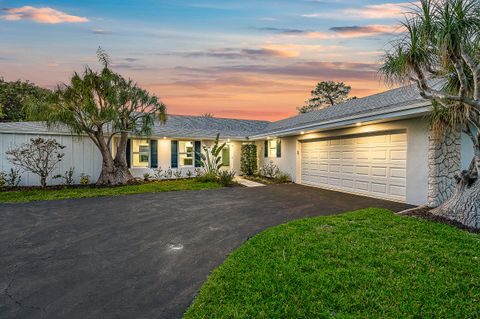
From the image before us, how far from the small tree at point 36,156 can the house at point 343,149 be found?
63 centimetres

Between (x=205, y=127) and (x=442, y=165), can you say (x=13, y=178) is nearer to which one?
(x=205, y=127)

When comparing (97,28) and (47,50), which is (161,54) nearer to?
(97,28)

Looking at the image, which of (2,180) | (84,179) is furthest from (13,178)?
(84,179)

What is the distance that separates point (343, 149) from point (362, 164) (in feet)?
3.86

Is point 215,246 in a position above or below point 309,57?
below

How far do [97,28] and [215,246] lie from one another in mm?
10277

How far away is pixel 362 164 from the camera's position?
9836 mm

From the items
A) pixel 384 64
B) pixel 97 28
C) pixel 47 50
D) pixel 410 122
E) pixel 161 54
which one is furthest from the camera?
pixel 161 54

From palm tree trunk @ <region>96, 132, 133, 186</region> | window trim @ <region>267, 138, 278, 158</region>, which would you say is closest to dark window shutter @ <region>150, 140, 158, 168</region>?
palm tree trunk @ <region>96, 132, 133, 186</region>

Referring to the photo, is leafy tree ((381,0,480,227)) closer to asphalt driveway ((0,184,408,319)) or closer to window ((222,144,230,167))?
asphalt driveway ((0,184,408,319))

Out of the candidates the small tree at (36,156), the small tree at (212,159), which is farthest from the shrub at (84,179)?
the small tree at (212,159)

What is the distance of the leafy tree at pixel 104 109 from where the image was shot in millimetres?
10883

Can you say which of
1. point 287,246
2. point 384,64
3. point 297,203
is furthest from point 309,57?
point 287,246

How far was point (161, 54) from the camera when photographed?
11.8 m
